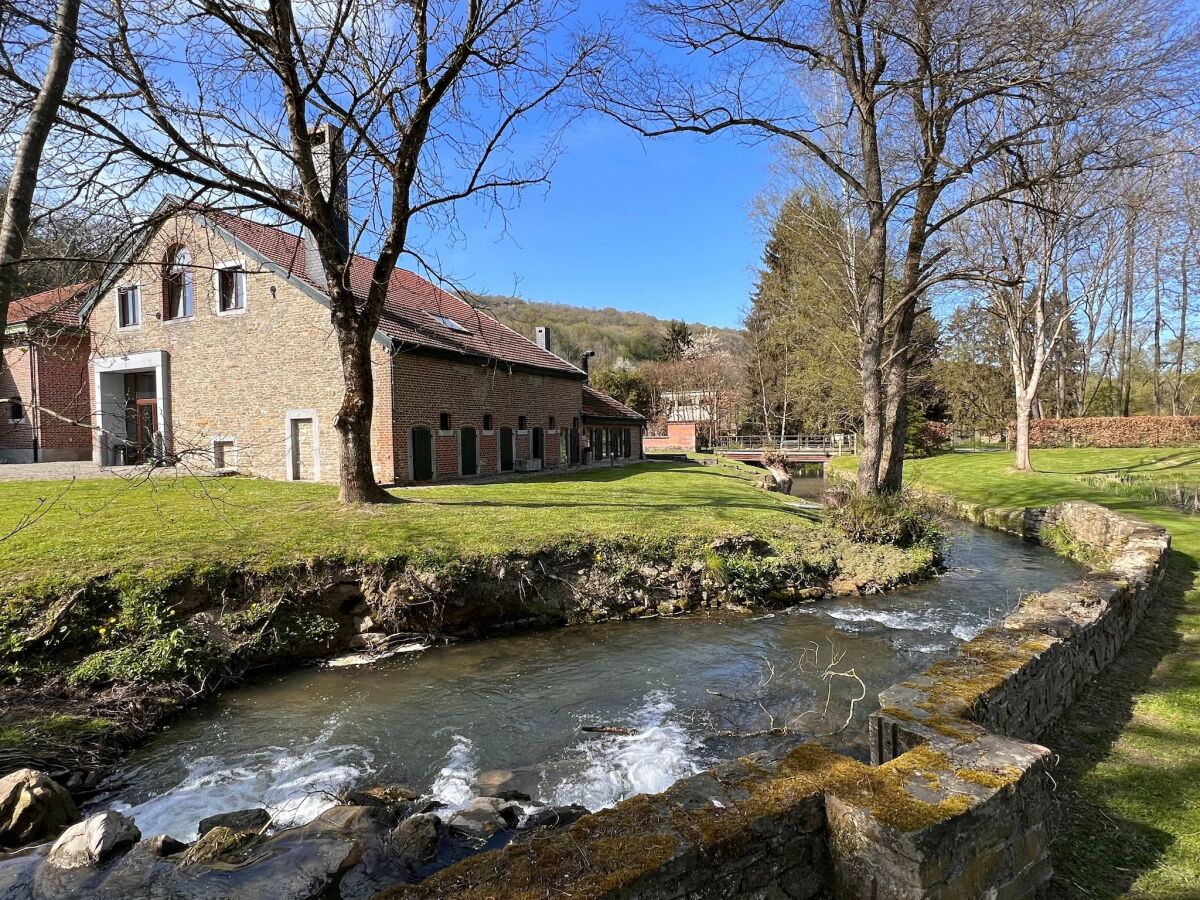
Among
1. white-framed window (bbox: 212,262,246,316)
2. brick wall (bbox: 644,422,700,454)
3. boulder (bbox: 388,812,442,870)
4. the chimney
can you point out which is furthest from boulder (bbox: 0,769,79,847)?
brick wall (bbox: 644,422,700,454)

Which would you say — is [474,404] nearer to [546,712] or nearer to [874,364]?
[874,364]

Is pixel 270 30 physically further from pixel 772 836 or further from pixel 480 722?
pixel 772 836

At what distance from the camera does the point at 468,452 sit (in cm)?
1984

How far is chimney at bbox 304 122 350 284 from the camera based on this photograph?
11.0 meters

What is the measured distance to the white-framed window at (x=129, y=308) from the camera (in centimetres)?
2077

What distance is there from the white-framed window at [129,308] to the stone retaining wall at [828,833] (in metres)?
24.1

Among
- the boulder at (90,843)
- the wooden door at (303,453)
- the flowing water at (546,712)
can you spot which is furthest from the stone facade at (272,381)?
the boulder at (90,843)

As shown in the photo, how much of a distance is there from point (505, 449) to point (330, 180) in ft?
36.6

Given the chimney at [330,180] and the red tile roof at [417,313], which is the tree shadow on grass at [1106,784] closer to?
the chimney at [330,180]

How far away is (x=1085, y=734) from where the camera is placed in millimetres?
4934

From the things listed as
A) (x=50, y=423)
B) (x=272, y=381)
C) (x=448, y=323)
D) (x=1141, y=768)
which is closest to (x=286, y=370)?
(x=272, y=381)

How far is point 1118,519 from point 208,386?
2345 cm

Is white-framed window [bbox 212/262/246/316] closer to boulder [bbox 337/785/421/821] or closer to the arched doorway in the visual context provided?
the arched doorway

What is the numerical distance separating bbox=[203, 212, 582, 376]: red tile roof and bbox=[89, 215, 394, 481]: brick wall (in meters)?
0.68
